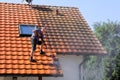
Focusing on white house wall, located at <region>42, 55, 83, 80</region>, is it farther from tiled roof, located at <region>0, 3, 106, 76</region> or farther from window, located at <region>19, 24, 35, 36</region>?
window, located at <region>19, 24, 35, 36</region>

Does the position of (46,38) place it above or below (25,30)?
below

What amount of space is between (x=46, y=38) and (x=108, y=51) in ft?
74.4

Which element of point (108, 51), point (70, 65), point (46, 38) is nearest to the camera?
point (70, 65)

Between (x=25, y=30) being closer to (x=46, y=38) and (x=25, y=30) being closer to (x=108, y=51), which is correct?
(x=46, y=38)

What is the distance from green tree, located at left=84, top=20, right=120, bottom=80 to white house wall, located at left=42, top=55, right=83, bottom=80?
18.3 meters

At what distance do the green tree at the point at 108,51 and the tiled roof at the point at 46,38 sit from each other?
15.8 metres

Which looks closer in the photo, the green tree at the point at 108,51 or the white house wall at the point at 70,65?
→ the white house wall at the point at 70,65

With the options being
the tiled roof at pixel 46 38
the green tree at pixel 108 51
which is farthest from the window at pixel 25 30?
the green tree at pixel 108 51

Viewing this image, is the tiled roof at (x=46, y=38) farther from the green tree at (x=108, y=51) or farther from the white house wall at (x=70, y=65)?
the green tree at (x=108, y=51)

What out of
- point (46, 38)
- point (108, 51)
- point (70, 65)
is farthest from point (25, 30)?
point (108, 51)

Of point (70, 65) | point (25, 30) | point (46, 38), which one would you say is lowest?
point (70, 65)

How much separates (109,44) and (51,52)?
26158 millimetres

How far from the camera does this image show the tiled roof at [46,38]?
11.1 m

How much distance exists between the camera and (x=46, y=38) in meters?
13.2
